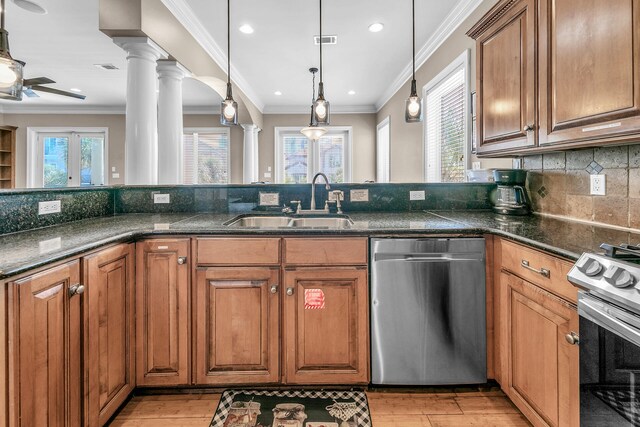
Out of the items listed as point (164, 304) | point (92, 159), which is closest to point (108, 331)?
point (164, 304)

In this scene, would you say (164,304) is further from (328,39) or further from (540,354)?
(328,39)

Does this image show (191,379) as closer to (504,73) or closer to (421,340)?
(421,340)

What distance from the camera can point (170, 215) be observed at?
243 cm

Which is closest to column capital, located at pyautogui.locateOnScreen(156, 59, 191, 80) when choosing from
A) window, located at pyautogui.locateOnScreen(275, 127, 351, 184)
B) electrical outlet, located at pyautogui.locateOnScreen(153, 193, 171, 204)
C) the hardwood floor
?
electrical outlet, located at pyautogui.locateOnScreen(153, 193, 171, 204)

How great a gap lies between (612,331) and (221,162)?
792 centimetres

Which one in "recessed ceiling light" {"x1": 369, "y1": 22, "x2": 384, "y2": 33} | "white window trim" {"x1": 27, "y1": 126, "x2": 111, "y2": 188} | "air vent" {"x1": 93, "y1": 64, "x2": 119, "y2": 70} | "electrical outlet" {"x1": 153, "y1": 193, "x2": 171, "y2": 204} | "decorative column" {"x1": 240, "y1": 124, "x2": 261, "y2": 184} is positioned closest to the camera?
"electrical outlet" {"x1": 153, "y1": 193, "x2": 171, "y2": 204}

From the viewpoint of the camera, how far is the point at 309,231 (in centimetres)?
176

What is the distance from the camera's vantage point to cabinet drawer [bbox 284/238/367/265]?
5.79ft

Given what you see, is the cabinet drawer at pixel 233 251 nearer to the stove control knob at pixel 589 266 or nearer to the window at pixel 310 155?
the stove control knob at pixel 589 266

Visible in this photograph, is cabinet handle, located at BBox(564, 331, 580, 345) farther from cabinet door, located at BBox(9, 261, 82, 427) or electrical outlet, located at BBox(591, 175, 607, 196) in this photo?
cabinet door, located at BBox(9, 261, 82, 427)

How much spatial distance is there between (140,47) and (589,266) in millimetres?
3228

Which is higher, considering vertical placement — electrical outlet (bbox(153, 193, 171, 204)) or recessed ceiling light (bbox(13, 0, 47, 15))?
recessed ceiling light (bbox(13, 0, 47, 15))

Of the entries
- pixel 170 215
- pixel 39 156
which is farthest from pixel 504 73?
pixel 39 156

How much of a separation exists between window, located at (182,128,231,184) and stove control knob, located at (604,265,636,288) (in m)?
7.75
